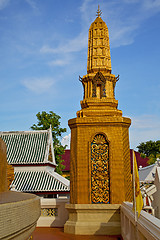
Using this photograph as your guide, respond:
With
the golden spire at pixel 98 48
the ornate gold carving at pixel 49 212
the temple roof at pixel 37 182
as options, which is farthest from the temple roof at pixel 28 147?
the golden spire at pixel 98 48

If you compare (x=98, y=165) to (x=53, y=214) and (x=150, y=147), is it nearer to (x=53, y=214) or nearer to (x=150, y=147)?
(x=53, y=214)

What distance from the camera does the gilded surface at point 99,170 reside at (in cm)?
902

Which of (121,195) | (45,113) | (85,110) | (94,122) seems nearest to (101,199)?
(121,195)

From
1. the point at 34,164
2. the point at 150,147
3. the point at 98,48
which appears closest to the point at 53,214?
the point at 98,48

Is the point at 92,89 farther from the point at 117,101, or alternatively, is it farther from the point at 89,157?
the point at 89,157

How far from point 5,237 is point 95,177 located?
7.71 metres

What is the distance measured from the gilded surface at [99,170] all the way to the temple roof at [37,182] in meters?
8.08

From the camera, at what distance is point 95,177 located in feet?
30.1

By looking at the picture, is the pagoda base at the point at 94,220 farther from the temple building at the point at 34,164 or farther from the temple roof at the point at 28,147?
the temple roof at the point at 28,147

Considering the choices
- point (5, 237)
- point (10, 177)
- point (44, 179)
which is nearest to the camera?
point (5, 237)

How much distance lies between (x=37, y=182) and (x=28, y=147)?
3.24m

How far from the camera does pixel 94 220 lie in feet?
28.6

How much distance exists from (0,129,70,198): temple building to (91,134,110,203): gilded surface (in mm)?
7930

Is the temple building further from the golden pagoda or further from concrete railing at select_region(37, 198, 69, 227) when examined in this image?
the golden pagoda
